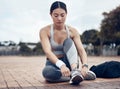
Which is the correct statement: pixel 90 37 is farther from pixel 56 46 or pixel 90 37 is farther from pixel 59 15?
pixel 59 15

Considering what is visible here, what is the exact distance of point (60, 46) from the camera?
202 inches

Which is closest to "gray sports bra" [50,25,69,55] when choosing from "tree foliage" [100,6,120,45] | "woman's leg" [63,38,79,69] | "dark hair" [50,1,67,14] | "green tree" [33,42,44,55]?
"woman's leg" [63,38,79,69]

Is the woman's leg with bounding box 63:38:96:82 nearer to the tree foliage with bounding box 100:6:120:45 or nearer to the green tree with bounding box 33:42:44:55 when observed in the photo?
the tree foliage with bounding box 100:6:120:45

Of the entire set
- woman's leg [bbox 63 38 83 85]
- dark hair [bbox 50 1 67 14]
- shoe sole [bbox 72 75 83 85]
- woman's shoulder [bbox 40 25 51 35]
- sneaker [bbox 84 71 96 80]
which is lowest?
sneaker [bbox 84 71 96 80]

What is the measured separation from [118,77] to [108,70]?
0.29 meters

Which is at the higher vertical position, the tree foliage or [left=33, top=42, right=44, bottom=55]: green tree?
the tree foliage

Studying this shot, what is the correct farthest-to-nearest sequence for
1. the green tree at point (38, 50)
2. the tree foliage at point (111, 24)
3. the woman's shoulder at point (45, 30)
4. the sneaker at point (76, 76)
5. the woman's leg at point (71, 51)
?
the green tree at point (38, 50)
the tree foliage at point (111, 24)
the woman's shoulder at point (45, 30)
the woman's leg at point (71, 51)
the sneaker at point (76, 76)

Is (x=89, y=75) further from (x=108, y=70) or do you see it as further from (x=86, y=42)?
(x=86, y=42)

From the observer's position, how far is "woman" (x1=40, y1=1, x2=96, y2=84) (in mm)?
4711

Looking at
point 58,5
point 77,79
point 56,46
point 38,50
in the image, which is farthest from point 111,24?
point 77,79

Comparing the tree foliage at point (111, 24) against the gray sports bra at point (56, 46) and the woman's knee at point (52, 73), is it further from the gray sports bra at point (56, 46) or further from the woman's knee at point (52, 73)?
the woman's knee at point (52, 73)

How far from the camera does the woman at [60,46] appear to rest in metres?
4.71

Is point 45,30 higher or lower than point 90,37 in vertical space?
higher

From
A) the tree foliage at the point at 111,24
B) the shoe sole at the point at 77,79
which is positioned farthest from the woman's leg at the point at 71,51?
the tree foliage at the point at 111,24
